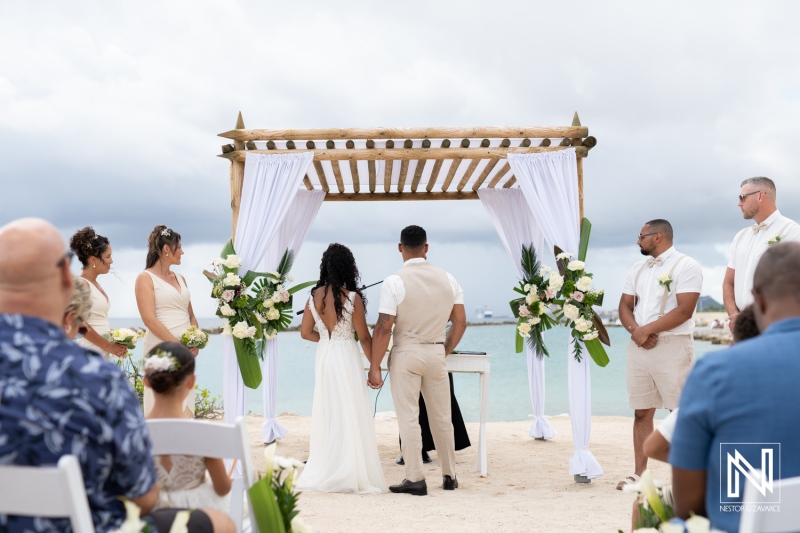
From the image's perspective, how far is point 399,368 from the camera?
5.43 meters

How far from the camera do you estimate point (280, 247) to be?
7.74 meters

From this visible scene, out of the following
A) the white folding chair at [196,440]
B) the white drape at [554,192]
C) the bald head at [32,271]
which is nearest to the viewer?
the bald head at [32,271]

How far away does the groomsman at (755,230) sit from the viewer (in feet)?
16.0

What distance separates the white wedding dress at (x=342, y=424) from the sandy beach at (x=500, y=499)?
15 cm

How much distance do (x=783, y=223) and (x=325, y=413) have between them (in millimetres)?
3594

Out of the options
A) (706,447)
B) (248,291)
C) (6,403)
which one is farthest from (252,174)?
(706,447)

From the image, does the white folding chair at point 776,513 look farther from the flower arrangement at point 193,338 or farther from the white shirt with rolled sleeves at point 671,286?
the flower arrangement at point 193,338

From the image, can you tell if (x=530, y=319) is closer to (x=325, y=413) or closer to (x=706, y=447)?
(x=325, y=413)

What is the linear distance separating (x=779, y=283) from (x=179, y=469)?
6.98 ft

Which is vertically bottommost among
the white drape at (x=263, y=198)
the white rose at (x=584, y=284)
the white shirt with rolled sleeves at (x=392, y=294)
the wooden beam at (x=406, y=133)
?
the white shirt with rolled sleeves at (x=392, y=294)

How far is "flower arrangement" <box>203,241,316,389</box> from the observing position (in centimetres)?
592

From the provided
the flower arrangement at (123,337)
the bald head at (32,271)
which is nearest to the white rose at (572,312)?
the flower arrangement at (123,337)

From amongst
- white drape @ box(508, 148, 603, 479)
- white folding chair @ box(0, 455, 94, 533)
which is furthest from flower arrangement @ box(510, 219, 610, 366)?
white folding chair @ box(0, 455, 94, 533)

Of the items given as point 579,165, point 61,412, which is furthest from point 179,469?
point 579,165
